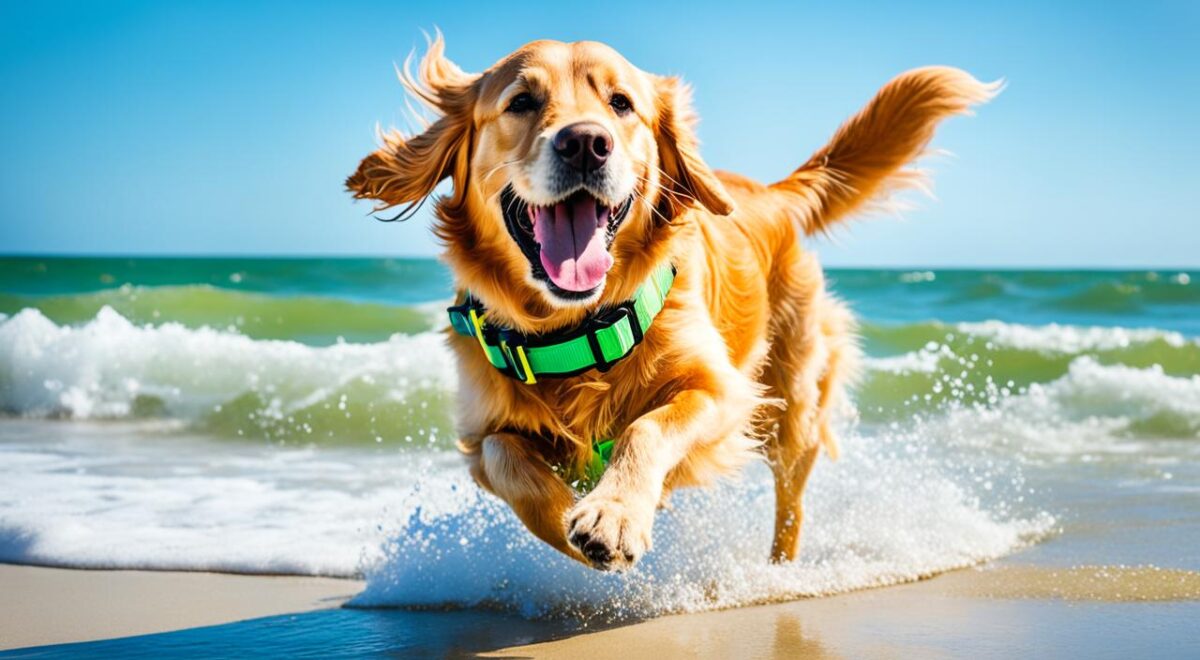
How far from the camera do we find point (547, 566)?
12.1ft

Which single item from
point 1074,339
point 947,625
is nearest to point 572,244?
point 947,625

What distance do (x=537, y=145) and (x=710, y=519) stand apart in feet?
6.33

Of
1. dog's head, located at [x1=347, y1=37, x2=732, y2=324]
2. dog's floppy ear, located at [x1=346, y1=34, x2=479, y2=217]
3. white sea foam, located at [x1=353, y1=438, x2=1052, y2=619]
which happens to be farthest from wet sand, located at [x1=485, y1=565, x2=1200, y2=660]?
dog's floppy ear, located at [x1=346, y1=34, x2=479, y2=217]

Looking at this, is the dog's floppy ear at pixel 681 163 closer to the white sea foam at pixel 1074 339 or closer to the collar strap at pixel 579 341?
the collar strap at pixel 579 341

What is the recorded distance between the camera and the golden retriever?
288cm

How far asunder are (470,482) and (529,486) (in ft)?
6.94

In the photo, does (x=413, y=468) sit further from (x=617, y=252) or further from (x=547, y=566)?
(x=617, y=252)

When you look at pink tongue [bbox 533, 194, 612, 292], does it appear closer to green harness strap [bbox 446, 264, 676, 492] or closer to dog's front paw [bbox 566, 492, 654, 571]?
green harness strap [bbox 446, 264, 676, 492]

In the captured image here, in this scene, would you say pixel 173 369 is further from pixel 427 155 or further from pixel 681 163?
pixel 681 163

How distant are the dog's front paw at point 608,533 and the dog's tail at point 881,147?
2.12 metres

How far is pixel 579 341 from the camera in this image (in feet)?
10.5

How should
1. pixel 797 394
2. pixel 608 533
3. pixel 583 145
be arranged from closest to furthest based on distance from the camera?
1. pixel 608 533
2. pixel 583 145
3. pixel 797 394

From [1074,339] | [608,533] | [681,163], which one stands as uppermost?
[1074,339]

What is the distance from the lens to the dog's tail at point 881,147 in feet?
14.5
